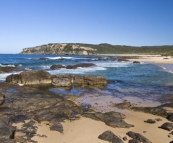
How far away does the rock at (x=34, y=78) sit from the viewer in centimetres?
2143

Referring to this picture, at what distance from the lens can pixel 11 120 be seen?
9.97 metres

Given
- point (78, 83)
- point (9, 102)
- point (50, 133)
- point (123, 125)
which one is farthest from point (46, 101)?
point (78, 83)

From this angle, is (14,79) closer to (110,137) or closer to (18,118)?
(18,118)

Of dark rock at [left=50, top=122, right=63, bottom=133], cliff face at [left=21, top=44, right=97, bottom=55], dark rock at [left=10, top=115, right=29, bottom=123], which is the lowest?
dark rock at [left=50, top=122, right=63, bottom=133]

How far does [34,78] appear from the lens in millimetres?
21641

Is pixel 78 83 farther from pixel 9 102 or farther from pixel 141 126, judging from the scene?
pixel 141 126

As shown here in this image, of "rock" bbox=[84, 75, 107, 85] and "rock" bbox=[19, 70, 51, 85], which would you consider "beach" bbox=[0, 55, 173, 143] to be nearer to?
"rock" bbox=[84, 75, 107, 85]

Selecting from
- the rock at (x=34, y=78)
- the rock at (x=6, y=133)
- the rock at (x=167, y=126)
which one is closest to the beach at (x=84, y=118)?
the rock at (x=167, y=126)

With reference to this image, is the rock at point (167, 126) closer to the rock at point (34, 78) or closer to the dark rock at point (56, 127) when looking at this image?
the dark rock at point (56, 127)

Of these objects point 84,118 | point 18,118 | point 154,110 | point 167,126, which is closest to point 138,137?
point 167,126

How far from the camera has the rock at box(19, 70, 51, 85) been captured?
2143cm

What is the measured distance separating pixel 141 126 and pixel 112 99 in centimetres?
569

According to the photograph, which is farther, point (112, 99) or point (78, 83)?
point (78, 83)

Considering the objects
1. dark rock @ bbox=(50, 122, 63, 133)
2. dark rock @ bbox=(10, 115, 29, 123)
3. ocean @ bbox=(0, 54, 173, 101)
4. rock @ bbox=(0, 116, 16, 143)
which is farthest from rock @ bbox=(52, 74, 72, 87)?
rock @ bbox=(0, 116, 16, 143)
